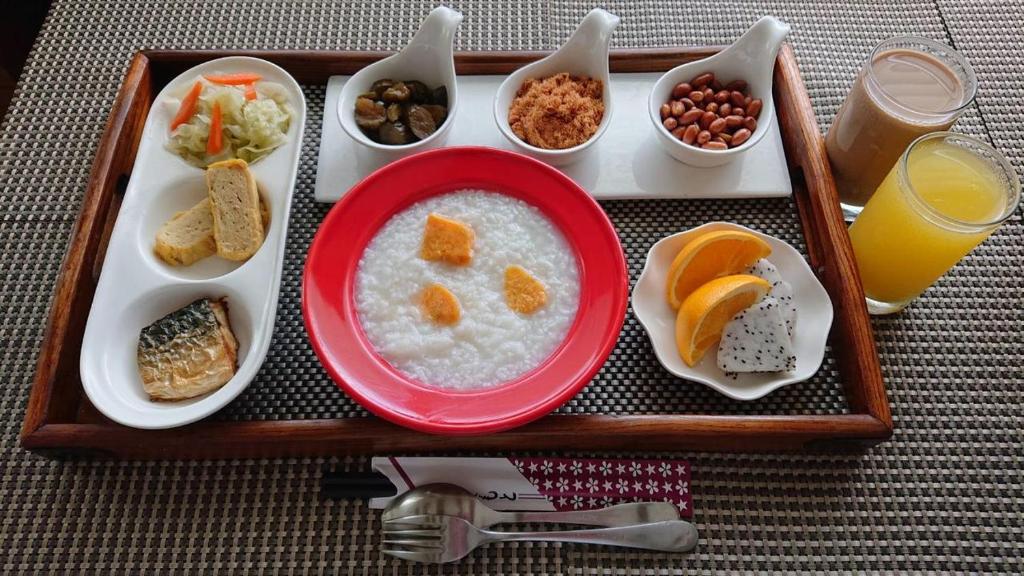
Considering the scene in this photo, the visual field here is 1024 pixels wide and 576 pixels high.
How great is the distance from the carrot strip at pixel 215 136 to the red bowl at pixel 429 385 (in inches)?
16.4

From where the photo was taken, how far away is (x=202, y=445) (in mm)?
1318

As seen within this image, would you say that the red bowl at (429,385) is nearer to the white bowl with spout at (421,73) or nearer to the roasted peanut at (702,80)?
the white bowl with spout at (421,73)

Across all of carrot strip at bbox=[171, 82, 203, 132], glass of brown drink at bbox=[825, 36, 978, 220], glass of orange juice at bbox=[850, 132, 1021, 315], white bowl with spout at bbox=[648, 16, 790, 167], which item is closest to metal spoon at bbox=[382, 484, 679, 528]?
glass of orange juice at bbox=[850, 132, 1021, 315]

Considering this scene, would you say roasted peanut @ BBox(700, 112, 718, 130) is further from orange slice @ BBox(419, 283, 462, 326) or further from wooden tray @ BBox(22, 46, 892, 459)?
orange slice @ BBox(419, 283, 462, 326)

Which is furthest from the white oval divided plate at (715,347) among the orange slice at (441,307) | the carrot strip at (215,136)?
the carrot strip at (215,136)

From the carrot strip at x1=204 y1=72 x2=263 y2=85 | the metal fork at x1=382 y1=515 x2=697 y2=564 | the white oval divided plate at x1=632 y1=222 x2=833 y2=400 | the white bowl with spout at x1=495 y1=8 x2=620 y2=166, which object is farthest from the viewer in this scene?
the carrot strip at x1=204 y1=72 x2=263 y2=85


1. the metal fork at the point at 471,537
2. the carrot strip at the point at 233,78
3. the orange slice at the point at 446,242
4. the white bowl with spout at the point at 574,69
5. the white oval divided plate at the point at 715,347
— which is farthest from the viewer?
the carrot strip at the point at 233,78

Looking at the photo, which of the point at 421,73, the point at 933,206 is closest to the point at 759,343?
the point at 933,206

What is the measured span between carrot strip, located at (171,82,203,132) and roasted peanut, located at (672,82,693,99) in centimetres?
120

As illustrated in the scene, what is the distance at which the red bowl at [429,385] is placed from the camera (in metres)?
1.28

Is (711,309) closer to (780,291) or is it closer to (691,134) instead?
(780,291)

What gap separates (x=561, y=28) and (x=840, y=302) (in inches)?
44.9

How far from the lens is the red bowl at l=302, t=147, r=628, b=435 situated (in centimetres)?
128

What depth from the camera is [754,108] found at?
1.66 metres
